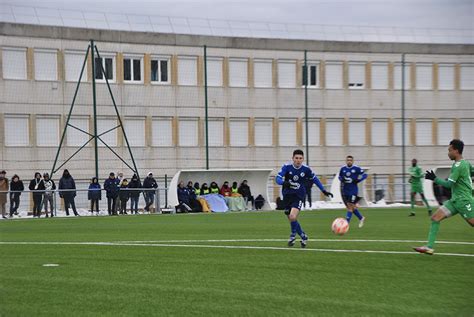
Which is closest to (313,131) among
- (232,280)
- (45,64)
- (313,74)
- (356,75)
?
(313,74)

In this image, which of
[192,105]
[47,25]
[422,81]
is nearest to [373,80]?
[422,81]

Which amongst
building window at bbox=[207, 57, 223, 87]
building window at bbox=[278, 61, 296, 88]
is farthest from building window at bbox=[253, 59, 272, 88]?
building window at bbox=[207, 57, 223, 87]

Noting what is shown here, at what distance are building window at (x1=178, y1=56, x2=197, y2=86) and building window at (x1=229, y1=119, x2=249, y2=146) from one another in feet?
12.6

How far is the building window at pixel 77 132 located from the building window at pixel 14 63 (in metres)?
4.16

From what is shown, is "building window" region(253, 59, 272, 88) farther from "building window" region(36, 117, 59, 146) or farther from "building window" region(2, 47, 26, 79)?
"building window" region(2, 47, 26, 79)

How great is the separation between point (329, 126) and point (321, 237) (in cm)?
4362

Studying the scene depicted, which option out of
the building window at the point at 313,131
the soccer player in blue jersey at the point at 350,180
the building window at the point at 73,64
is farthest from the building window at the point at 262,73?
the soccer player in blue jersey at the point at 350,180

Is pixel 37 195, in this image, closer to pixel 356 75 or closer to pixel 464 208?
pixel 464 208

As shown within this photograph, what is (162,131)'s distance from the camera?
58688 millimetres

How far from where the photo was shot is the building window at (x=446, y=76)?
2613 inches

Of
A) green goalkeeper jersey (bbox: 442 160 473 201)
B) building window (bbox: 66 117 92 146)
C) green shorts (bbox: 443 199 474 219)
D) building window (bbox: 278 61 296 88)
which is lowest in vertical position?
green shorts (bbox: 443 199 474 219)

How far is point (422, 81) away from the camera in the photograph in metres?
65.7

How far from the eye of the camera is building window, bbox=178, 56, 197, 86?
59188mm

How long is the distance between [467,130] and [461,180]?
174 ft
